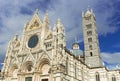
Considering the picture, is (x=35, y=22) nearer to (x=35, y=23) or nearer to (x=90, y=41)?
(x=35, y=23)

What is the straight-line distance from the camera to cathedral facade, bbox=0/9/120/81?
26875mm

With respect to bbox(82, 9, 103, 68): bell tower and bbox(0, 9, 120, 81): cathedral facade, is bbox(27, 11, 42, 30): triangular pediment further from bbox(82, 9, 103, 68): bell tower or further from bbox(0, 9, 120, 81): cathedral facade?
bbox(82, 9, 103, 68): bell tower

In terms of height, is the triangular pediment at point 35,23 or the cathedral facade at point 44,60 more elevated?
the triangular pediment at point 35,23

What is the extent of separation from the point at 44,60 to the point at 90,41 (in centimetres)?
1978

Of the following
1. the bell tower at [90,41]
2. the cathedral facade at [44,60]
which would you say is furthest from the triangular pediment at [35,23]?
the bell tower at [90,41]

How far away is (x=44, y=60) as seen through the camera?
28.2 m

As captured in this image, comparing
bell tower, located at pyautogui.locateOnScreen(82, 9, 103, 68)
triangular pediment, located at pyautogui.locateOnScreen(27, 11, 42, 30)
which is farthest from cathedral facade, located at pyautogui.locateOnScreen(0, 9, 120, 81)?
bell tower, located at pyautogui.locateOnScreen(82, 9, 103, 68)

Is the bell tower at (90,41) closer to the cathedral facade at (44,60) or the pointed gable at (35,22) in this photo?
the cathedral facade at (44,60)

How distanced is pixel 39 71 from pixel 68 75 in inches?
200

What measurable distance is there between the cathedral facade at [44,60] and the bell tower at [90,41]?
1427 millimetres

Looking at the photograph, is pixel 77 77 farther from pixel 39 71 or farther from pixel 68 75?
pixel 39 71

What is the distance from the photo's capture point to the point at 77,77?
31.6 meters

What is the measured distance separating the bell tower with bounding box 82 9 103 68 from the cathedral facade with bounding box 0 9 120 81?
56.2 inches

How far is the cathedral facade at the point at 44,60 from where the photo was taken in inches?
1058
